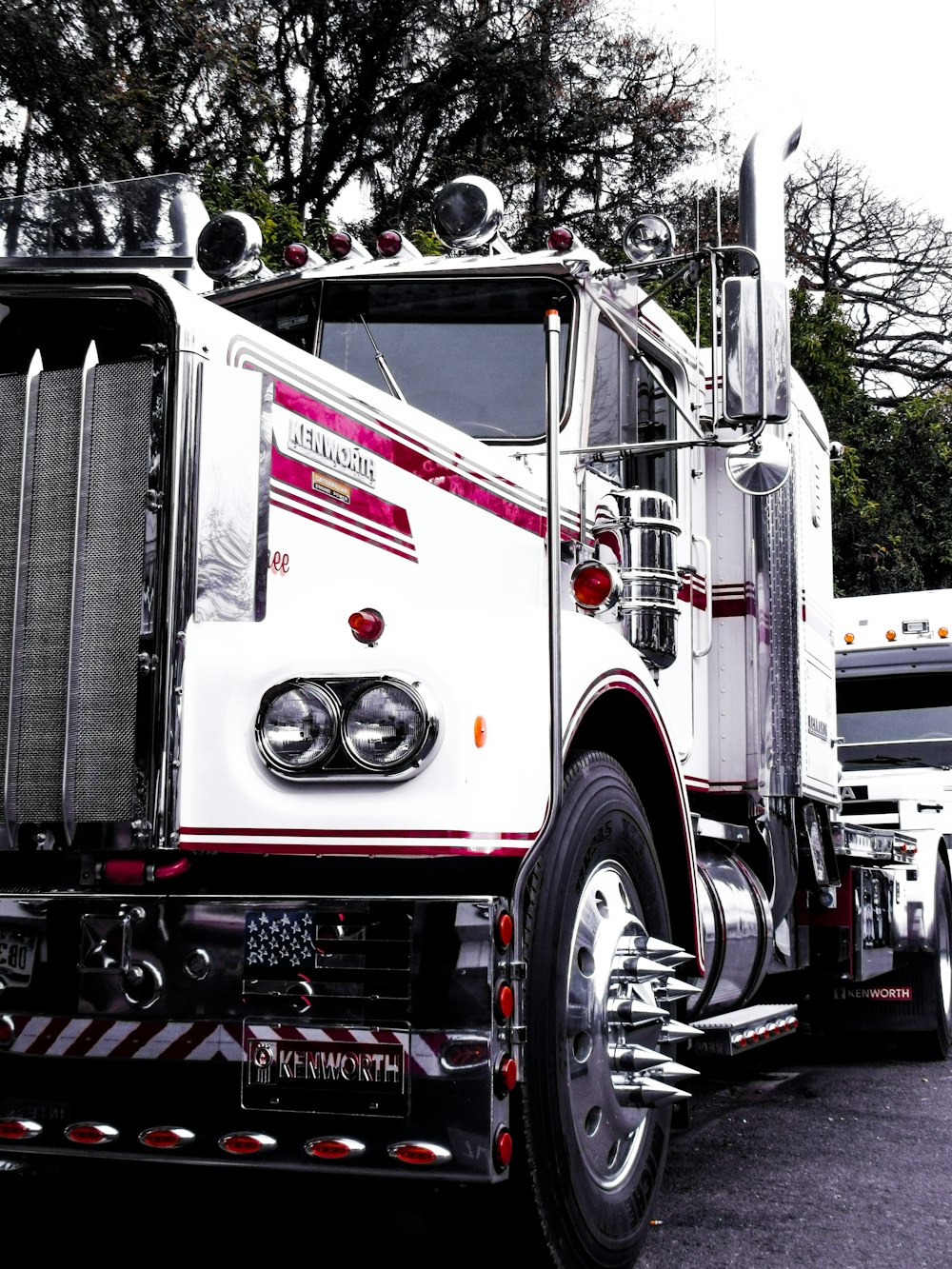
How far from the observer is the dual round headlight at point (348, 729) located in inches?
122

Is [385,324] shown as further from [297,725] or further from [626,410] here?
[297,725]

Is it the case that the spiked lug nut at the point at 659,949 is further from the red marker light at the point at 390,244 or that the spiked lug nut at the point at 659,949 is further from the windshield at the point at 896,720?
the windshield at the point at 896,720

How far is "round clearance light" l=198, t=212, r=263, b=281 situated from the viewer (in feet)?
19.2

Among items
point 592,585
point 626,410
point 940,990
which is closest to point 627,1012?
point 592,585

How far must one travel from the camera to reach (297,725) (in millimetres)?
3162

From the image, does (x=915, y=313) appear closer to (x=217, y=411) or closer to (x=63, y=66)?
(x=63, y=66)

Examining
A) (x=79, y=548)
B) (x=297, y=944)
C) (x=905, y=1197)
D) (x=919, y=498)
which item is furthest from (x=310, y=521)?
(x=919, y=498)

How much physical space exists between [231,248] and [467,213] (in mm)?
1010

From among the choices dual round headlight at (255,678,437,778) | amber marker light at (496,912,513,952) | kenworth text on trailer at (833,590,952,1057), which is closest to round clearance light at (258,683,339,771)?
dual round headlight at (255,678,437,778)

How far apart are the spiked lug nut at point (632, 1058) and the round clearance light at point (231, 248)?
335 cm

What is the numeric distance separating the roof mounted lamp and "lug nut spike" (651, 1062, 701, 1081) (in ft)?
10.8

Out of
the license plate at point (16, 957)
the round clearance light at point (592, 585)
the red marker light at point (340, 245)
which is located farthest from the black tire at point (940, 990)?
the license plate at point (16, 957)

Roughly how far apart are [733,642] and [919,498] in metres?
20.1

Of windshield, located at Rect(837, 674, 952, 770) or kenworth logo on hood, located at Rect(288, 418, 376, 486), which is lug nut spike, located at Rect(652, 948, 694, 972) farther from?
windshield, located at Rect(837, 674, 952, 770)
